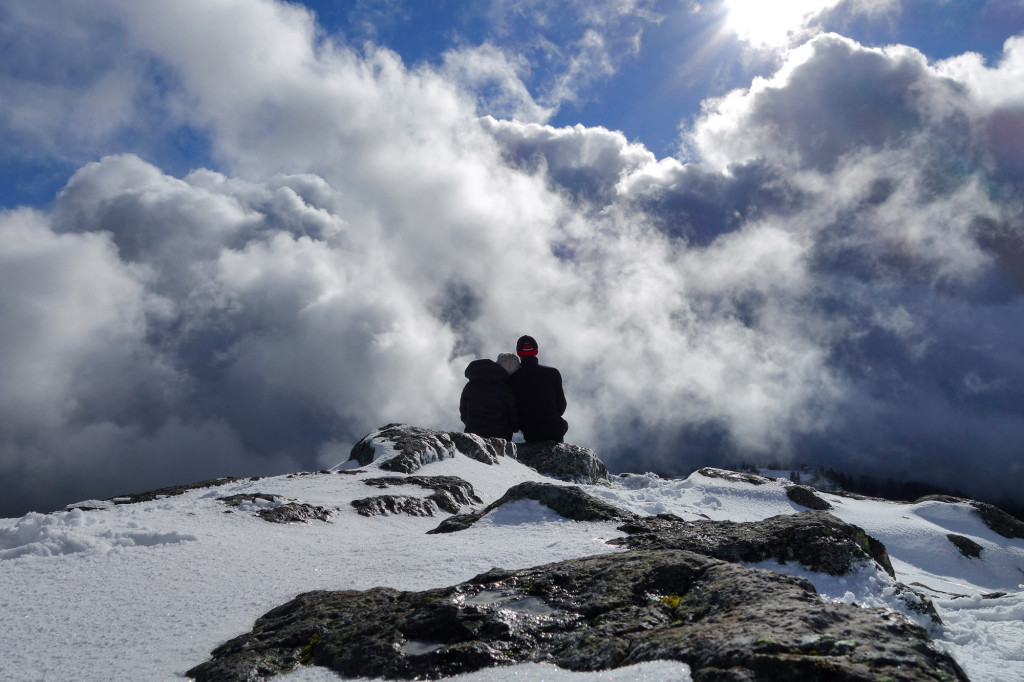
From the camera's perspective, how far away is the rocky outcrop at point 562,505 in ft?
33.1

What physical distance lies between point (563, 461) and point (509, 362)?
475 cm

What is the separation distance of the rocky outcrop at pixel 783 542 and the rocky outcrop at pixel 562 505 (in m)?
1.54

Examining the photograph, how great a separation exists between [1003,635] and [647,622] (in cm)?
359

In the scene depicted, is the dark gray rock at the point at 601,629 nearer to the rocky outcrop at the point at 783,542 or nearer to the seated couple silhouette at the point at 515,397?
the rocky outcrop at the point at 783,542

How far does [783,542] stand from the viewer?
300 inches

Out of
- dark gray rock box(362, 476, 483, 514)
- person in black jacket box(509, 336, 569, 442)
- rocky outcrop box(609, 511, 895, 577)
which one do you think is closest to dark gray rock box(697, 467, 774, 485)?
person in black jacket box(509, 336, 569, 442)

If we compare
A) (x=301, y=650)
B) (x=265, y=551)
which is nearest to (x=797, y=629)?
(x=301, y=650)

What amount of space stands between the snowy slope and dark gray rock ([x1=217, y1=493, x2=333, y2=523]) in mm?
239

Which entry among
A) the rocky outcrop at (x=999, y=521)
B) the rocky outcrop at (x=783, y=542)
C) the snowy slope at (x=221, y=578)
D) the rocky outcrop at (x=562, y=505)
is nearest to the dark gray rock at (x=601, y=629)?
the snowy slope at (x=221, y=578)

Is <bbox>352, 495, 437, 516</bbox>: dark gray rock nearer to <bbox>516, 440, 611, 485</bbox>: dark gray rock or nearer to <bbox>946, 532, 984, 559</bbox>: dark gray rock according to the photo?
<bbox>516, 440, 611, 485</bbox>: dark gray rock

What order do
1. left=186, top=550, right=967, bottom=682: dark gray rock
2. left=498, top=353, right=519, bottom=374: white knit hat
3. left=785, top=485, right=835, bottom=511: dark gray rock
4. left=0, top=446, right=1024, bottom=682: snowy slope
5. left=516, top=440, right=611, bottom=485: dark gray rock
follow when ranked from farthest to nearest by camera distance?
left=785, top=485, right=835, bottom=511: dark gray rock, left=498, top=353, right=519, bottom=374: white knit hat, left=516, top=440, right=611, bottom=485: dark gray rock, left=0, top=446, right=1024, bottom=682: snowy slope, left=186, top=550, right=967, bottom=682: dark gray rock

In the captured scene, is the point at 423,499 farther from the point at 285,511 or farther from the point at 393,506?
the point at 285,511

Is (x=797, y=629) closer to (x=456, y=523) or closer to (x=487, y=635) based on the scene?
(x=487, y=635)

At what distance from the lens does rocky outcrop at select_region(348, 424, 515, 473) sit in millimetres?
20891
